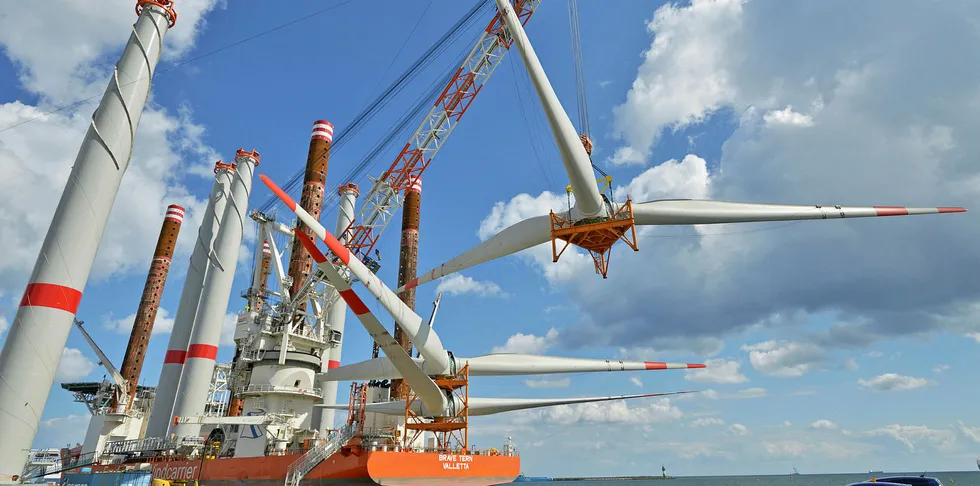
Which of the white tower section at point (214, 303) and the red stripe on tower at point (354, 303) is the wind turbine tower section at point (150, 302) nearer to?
the white tower section at point (214, 303)

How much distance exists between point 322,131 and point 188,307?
23.0 m

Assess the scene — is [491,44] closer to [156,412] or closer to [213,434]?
[213,434]

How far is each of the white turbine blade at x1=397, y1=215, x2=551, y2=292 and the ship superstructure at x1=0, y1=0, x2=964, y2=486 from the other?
0.23ft

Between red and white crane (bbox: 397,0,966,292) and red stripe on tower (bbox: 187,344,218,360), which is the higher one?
red stripe on tower (bbox: 187,344,218,360)

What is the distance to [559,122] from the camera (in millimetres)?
18875

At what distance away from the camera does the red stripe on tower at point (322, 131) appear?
60.7 m

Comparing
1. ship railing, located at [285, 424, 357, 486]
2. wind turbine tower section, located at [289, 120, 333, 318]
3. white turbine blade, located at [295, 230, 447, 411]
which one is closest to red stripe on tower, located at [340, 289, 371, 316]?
white turbine blade, located at [295, 230, 447, 411]

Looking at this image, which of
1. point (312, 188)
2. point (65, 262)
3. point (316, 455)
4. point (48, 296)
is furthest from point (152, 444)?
point (65, 262)

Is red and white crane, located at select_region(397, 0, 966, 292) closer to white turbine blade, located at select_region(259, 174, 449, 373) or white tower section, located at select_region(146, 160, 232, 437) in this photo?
white turbine blade, located at select_region(259, 174, 449, 373)

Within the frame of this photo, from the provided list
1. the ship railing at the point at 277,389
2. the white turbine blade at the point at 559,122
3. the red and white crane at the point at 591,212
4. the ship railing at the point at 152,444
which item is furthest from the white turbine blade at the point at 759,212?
the ship railing at the point at 152,444

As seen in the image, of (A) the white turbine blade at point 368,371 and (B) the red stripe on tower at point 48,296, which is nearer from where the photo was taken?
(B) the red stripe on tower at point 48,296

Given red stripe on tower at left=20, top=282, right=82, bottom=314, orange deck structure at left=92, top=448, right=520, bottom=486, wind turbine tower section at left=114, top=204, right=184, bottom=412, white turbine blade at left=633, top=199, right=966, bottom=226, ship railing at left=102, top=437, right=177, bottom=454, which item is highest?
wind turbine tower section at left=114, top=204, right=184, bottom=412

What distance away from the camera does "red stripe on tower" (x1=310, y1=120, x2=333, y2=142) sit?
6073 cm

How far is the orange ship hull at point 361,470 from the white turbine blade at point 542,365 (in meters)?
5.90
